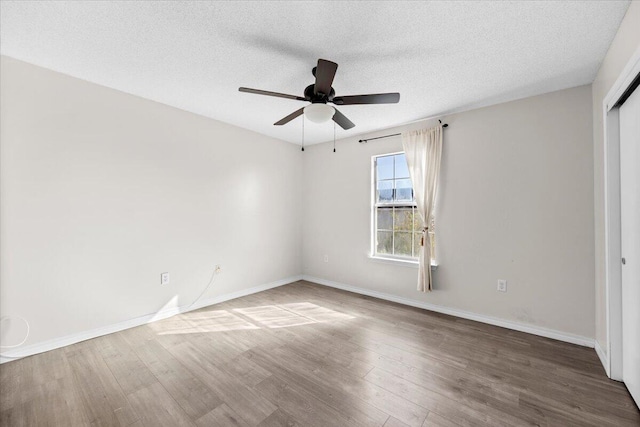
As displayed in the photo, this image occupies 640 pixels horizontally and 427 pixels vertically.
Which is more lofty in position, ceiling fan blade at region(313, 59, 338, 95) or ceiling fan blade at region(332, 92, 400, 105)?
ceiling fan blade at region(313, 59, 338, 95)

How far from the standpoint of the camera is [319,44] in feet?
6.44

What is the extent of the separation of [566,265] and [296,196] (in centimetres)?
378

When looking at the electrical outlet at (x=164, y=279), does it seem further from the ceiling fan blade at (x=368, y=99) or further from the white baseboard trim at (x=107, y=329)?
the ceiling fan blade at (x=368, y=99)

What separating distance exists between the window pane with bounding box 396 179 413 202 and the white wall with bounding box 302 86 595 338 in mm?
469

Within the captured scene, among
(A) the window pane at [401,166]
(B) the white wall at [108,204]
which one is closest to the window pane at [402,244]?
(A) the window pane at [401,166]

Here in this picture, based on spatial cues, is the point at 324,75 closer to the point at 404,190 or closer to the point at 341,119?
the point at 341,119

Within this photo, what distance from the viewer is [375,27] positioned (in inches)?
70.6

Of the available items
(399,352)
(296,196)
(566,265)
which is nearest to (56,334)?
(399,352)

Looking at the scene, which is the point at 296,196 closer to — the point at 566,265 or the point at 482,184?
the point at 482,184

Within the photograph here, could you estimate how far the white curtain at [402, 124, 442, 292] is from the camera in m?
3.30

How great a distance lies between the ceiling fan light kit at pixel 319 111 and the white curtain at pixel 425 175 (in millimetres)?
1723

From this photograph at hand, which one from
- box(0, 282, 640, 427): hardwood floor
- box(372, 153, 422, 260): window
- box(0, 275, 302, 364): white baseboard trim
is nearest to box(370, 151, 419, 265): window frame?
box(372, 153, 422, 260): window

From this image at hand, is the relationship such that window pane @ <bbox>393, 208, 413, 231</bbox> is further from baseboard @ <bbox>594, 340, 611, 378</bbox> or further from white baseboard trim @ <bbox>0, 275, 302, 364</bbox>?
white baseboard trim @ <bbox>0, 275, 302, 364</bbox>

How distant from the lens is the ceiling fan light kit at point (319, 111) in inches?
83.8
